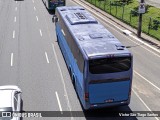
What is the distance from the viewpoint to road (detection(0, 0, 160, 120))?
17672 millimetres

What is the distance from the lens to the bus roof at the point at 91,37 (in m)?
15.2

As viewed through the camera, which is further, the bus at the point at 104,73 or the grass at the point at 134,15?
the grass at the point at 134,15

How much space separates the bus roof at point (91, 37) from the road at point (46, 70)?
11.9 feet

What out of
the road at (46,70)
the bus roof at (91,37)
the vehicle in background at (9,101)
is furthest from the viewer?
the road at (46,70)

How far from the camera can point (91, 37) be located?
56.4 ft

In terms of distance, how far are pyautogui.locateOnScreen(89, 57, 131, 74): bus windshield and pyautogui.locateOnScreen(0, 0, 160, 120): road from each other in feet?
9.78

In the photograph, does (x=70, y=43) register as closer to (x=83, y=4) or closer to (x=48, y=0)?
(x=48, y=0)

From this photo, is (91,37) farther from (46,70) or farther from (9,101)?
(46,70)

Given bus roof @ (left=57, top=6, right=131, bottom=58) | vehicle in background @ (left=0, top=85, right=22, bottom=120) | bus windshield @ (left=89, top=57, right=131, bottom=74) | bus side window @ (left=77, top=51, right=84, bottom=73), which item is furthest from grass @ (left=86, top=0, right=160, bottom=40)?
vehicle in background @ (left=0, top=85, right=22, bottom=120)

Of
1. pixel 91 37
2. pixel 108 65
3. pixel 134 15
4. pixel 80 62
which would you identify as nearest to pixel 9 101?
pixel 80 62

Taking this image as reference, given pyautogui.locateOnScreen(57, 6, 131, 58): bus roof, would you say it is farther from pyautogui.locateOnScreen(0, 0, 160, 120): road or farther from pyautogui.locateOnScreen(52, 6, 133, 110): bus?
pyautogui.locateOnScreen(0, 0, 160, 120): road

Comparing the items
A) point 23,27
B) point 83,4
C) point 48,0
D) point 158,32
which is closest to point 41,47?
point 23,27

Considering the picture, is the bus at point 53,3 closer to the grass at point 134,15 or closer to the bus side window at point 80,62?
the grass at point 134,15

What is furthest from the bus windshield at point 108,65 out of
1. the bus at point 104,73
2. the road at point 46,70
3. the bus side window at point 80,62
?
the road at point 46,70
